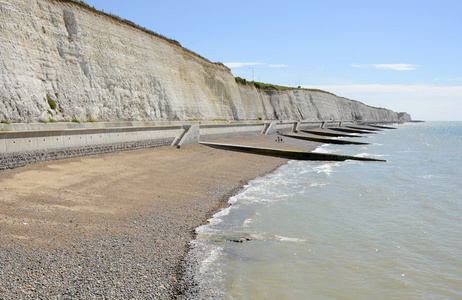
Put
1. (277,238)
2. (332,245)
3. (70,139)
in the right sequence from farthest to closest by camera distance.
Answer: (70,139), (277,238), (332,245)

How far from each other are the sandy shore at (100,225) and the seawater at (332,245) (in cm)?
79

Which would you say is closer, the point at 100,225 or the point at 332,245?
the point at 100,225

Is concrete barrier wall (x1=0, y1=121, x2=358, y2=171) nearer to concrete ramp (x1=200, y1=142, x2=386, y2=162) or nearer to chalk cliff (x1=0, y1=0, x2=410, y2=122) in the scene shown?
chalk cliff (x1=0, y1=0, x2=410, y2=122)

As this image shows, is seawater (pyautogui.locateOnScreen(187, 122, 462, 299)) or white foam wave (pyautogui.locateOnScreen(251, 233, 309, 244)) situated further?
white foam wave (pyautogui.locateOnScreen(251, 233, 309, 244))

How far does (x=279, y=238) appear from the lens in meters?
8.00

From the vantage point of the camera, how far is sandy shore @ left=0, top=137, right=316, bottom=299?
5.08m

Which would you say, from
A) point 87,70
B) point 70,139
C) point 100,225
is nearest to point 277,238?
point 100,225

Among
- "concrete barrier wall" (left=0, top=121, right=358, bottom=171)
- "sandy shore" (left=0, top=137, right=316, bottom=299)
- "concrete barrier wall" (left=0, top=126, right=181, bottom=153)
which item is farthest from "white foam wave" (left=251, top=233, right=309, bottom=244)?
"concrete barrier wall" (left=0, top=126, right=181, bottom=153)

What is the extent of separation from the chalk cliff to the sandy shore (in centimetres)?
554

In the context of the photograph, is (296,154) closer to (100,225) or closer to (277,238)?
(277,238)

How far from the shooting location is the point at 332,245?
778 centimetres

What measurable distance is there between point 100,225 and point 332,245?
5.59 m

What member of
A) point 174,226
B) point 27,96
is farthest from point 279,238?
point 27,96

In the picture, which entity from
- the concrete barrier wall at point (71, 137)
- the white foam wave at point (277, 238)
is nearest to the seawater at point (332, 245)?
the white foam wave at point (277, 238)
